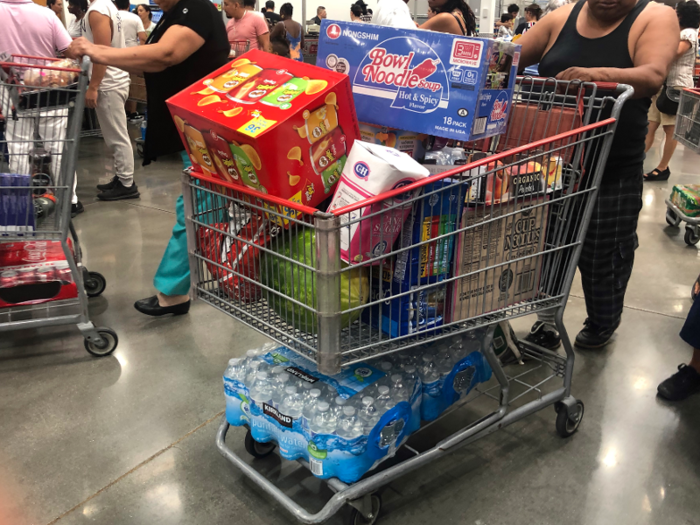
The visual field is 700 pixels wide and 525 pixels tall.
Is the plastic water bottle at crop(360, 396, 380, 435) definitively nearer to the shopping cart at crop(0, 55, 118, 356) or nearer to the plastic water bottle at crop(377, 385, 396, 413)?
the plastic water bottle at crop(377, 385, 396, 413)

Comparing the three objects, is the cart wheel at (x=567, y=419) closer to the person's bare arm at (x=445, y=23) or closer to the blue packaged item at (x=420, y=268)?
the blue packaged item at (x=420, y=268)

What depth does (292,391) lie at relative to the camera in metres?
1.88

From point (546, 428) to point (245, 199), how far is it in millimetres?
1514

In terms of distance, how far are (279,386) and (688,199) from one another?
3670mm

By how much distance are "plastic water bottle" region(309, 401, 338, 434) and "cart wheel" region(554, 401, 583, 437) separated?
98 centimetres

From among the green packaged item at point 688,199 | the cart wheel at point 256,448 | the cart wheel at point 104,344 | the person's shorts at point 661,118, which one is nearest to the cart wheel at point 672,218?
the green packaged item at point 688,199

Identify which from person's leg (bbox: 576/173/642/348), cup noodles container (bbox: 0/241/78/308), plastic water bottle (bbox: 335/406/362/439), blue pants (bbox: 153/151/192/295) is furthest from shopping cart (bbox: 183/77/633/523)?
cup noodles container (bbox: 0/241/78/308)

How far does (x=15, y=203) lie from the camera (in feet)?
8.57

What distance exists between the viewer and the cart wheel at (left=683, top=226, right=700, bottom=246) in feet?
14.3

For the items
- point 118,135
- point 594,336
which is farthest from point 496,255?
point 118,135

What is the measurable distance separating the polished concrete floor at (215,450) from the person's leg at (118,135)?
7.30 feet

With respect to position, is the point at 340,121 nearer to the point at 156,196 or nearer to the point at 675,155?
the point at 156,196

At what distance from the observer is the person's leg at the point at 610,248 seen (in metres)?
2.53

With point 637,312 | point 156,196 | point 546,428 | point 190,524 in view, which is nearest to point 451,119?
point 546,428
